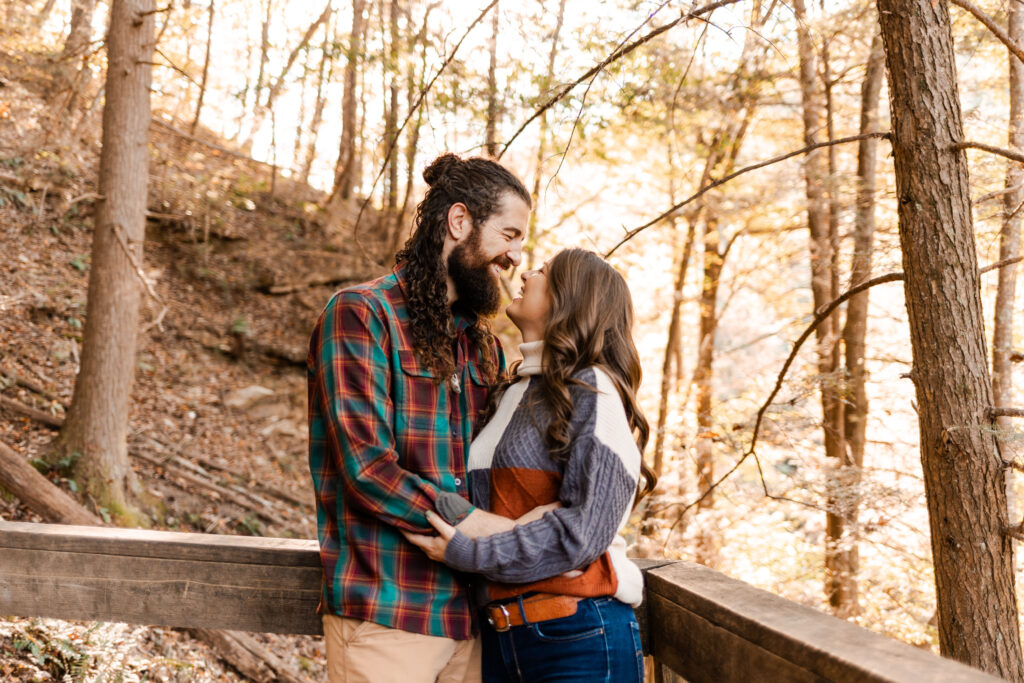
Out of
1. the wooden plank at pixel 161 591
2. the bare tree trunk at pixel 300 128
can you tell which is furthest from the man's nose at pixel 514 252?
the bare tree trunk at pixel 300 128

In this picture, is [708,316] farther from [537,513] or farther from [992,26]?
[537,513]

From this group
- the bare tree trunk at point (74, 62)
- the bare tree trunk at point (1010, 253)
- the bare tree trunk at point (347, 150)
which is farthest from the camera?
the bare tree trunk at point (347, 150)

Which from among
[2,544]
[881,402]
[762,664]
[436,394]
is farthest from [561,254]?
[881,402]

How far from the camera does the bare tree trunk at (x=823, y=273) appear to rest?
8344 mm

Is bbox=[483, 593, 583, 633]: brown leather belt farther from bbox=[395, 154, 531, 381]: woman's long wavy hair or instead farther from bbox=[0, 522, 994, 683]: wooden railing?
bbox=[395, 154, 531, 381]: woman's long wavy hair

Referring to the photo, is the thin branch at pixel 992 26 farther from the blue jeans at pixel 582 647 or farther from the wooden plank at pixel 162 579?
the wooden plank at pixel 162 579

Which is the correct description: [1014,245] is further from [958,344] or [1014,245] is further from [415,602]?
[415,602]

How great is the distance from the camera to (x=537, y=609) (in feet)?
6.18

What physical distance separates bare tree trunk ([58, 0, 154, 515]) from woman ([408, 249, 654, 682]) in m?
5.71

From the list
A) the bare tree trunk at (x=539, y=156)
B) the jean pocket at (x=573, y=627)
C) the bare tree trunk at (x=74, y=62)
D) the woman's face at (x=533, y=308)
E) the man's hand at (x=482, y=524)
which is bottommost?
the jean pocket at (x=573, y=627)

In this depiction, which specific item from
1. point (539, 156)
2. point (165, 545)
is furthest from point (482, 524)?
point (539, 156)

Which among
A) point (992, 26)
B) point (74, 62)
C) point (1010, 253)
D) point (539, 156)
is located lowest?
point (1010, 253)

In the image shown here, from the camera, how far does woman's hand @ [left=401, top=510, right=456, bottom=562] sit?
72.6 inches

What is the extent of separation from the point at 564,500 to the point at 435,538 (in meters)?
0.32
